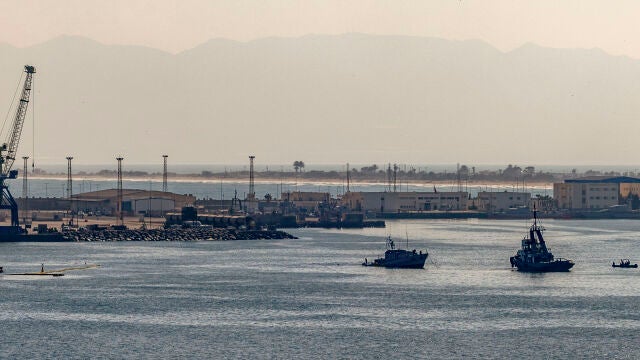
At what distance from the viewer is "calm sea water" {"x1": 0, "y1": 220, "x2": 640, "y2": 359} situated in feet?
331

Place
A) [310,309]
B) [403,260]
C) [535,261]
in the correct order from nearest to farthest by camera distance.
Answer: [310,309], [535,261], [403,260]

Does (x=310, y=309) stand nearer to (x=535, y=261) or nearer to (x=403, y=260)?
(x=403, y=260)

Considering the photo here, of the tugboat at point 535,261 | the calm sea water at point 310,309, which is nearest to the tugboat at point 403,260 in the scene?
the calm sea water at point 310,309

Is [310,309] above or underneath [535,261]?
underneath

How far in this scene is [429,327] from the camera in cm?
11025

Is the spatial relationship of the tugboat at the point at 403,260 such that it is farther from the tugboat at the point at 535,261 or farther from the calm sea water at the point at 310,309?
the tugboat at the point at 535,261

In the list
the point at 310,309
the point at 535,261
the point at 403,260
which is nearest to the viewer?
the point at 310,309

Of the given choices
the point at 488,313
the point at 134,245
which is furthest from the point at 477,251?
the point at 488,313

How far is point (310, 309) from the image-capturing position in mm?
120312

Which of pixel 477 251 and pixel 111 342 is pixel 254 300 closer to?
pixel 111 342

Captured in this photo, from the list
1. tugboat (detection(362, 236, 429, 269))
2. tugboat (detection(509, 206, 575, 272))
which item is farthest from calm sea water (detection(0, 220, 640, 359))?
tugboat (detection(362, 236, 429, 269))

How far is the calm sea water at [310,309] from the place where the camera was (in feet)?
331

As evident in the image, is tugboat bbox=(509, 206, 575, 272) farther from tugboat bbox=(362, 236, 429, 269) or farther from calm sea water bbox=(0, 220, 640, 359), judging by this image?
tugboat bbox=(362, 236, 429, 269)

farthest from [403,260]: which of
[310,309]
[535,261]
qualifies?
[310,309]
